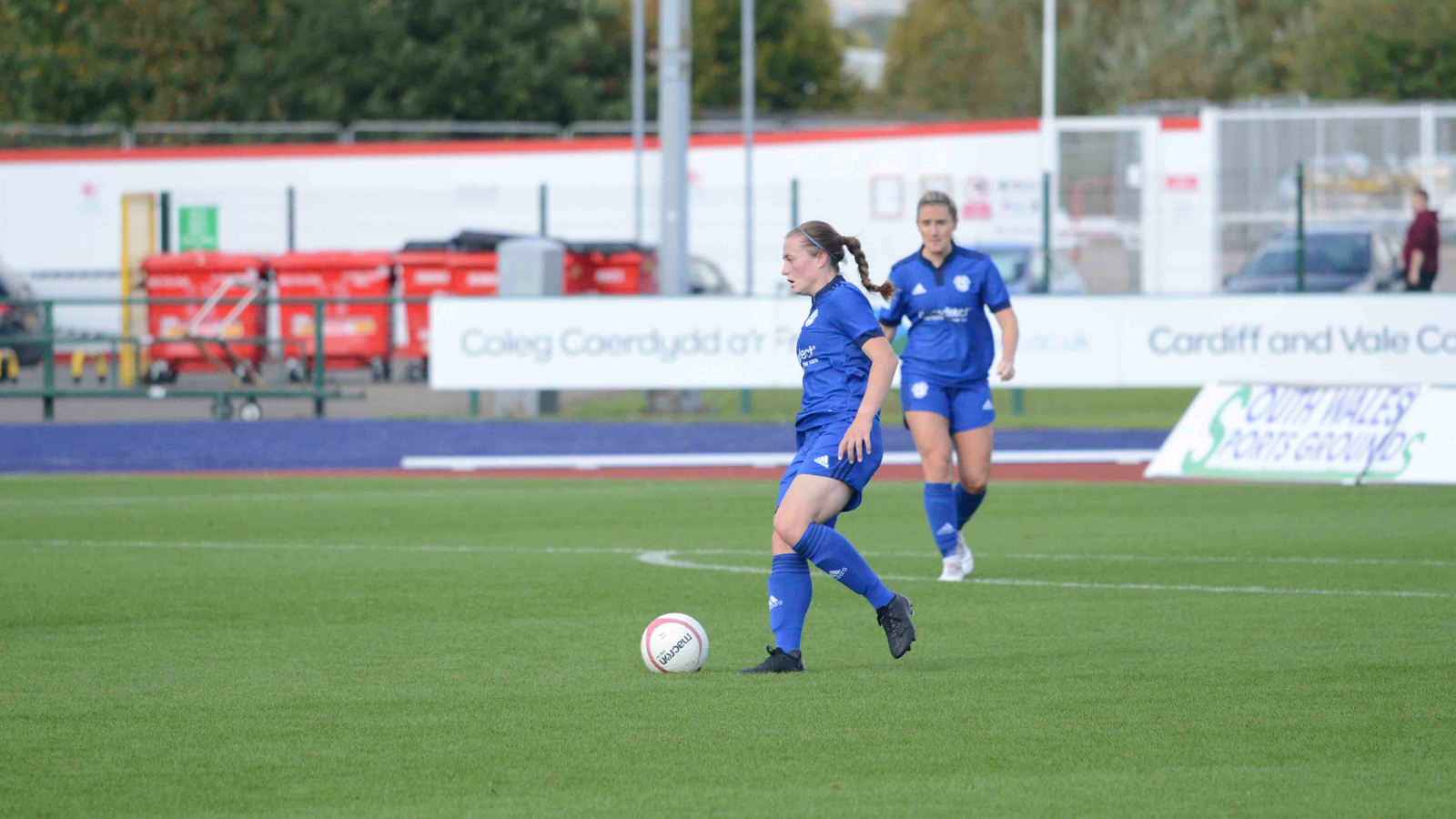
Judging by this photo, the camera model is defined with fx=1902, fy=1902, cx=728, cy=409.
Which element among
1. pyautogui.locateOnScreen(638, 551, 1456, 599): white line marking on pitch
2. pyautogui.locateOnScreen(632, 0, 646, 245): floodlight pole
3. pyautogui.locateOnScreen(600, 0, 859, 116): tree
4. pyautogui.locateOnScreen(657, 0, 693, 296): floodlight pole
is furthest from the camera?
pyautogui.locateOnScreen(600, 0, 859, 116): tree

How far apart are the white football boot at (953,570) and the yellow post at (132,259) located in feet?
48.4

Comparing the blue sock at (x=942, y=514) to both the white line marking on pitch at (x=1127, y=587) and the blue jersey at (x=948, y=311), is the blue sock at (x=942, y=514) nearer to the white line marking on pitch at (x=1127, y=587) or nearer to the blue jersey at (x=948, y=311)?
the white line marking on pitch at (x=1127, y=587)

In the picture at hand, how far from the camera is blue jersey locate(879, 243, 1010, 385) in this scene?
10672mm

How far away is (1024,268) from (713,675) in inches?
858

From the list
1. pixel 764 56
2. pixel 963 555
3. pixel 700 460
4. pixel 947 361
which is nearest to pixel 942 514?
pixel 963 555

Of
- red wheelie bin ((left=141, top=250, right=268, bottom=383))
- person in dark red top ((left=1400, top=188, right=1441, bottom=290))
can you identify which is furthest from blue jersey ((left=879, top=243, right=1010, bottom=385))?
person in dark red top ((left=1400, top=188, right=1441, bottom=290))

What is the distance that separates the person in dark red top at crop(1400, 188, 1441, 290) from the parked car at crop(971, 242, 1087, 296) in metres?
5.46

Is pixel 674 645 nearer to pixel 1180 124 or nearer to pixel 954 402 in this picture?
pixel 954 402

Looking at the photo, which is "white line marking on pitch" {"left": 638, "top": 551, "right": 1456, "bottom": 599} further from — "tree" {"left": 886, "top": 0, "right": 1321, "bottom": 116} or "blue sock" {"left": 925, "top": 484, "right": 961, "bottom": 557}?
"tree" {"left": 886, "top": 0, "right": 1321, "bottom": 116}

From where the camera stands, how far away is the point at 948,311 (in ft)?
35.2

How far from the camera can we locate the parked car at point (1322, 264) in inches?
1066

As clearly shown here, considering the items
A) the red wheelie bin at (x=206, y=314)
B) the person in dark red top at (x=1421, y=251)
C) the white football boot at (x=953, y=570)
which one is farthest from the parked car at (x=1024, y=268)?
the white football boot at (x=953, y=570)

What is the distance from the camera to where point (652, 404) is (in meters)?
22.5

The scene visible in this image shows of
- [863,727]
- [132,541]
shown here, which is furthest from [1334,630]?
[132,541]
